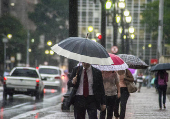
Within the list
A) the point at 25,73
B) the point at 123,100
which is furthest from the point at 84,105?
the point at 25,73

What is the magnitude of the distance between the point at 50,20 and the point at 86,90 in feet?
240

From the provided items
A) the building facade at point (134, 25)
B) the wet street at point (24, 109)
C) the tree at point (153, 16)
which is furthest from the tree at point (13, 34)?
the wet street at point (24, 109)

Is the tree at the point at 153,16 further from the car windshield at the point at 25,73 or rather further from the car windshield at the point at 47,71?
the car windshield at the point at 25,73

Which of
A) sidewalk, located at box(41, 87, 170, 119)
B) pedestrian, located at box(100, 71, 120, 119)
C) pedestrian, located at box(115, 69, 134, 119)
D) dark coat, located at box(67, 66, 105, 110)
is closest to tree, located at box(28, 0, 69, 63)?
sidewalk, located at box(41, 87, 170, 119)

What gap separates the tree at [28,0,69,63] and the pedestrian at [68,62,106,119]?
7072cm

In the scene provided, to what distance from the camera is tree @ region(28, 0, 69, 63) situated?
3137 inches

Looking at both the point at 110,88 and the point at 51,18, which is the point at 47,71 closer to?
the point at 110,88

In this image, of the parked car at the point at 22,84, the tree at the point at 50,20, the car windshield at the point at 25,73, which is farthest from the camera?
the tree at the point at 50,20

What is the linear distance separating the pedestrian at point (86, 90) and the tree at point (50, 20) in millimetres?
70716

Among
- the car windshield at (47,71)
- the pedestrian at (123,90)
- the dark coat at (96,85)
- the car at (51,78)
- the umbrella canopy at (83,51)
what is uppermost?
the umbrella canopy at (83,51)

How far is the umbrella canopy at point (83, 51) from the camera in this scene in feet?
24.2

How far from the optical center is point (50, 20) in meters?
80.3

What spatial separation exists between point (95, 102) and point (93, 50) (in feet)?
3.03

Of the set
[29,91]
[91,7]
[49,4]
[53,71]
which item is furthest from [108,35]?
[29,91]
